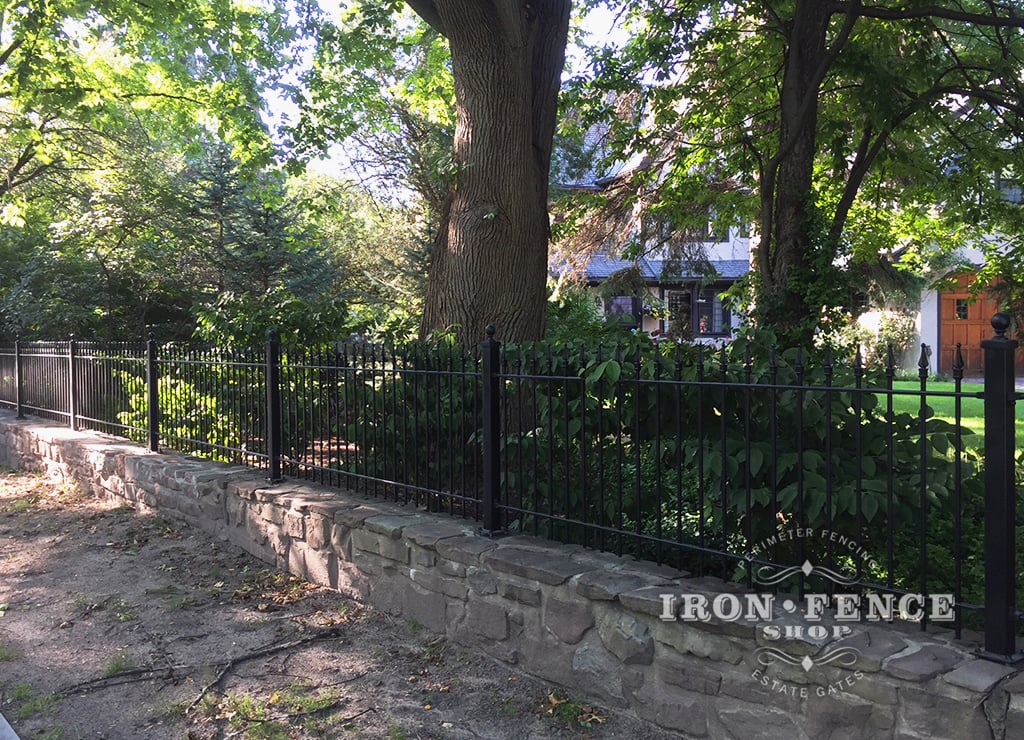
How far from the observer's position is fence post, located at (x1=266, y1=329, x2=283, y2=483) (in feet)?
18.9

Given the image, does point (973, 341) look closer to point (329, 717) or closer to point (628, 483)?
point (628, 483)

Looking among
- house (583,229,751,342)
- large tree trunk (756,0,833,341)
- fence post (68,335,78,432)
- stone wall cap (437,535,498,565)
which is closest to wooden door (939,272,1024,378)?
house (583,229,751,342)

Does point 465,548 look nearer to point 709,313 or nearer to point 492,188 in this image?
point 492,188

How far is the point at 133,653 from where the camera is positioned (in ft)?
13.1

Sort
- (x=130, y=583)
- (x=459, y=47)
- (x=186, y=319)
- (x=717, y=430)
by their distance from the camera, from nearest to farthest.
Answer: (x=717, y=430) → (x=130, y=583) → (x=459, y=47) → (x=186, y=319)

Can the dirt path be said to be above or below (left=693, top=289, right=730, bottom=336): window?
below

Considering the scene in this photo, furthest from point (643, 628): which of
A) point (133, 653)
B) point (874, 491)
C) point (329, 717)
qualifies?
point (133, 653)

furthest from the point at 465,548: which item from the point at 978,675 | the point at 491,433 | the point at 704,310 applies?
the point at 704,310

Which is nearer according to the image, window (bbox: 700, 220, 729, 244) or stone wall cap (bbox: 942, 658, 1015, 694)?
stone wall cap (bbox: 942, 658, 1015, 694)

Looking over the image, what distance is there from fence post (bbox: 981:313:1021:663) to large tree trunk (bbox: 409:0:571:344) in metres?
4.20

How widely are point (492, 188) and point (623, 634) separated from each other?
4185mm

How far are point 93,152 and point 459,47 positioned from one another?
12.5 m

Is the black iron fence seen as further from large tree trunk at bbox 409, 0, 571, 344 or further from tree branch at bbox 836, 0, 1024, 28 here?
tree branch at bbox 836, 0, 1024, 28

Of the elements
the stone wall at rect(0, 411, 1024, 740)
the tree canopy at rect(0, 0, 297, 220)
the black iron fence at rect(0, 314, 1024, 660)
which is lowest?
the stone wall at rect(0, 411, 1024, 740)
